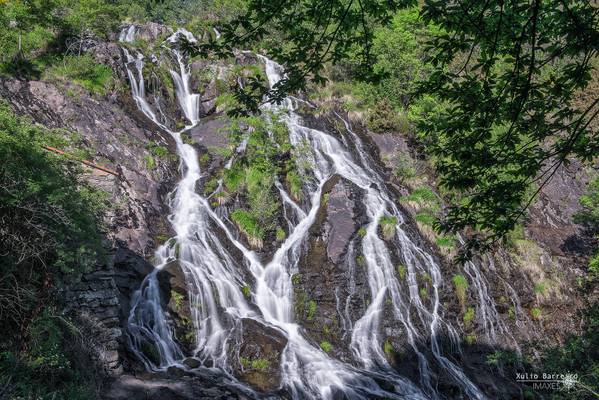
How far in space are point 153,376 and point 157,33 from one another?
24.3m

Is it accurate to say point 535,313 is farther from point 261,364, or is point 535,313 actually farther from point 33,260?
point 33,260

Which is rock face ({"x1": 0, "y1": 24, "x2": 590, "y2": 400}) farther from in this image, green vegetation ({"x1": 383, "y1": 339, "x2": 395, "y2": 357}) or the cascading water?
the cascading water

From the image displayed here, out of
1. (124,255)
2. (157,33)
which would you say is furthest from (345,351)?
(157,33)

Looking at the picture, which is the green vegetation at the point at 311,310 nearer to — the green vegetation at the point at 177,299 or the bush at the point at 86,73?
the green vegetation at the point at 177,299

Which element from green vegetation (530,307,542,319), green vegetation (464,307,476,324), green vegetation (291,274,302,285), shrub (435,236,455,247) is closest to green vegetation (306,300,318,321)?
green vegetation (291,274,302,285)

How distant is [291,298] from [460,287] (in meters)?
6.56

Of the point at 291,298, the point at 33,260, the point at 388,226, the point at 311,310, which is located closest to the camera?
the point at 33,260

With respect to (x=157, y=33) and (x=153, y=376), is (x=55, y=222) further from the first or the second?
(x=157, y=33)

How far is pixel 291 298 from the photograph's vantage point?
42.5 feet

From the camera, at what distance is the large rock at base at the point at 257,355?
31.8 feet

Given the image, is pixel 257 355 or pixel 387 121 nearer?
pixel 257 355

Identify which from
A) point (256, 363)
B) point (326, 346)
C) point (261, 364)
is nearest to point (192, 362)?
point (256, 363)

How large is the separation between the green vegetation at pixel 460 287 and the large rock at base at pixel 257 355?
729 centimetres

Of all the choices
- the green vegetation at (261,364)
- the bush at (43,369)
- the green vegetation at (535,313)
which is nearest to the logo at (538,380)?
the green vegetation at (535,313)
